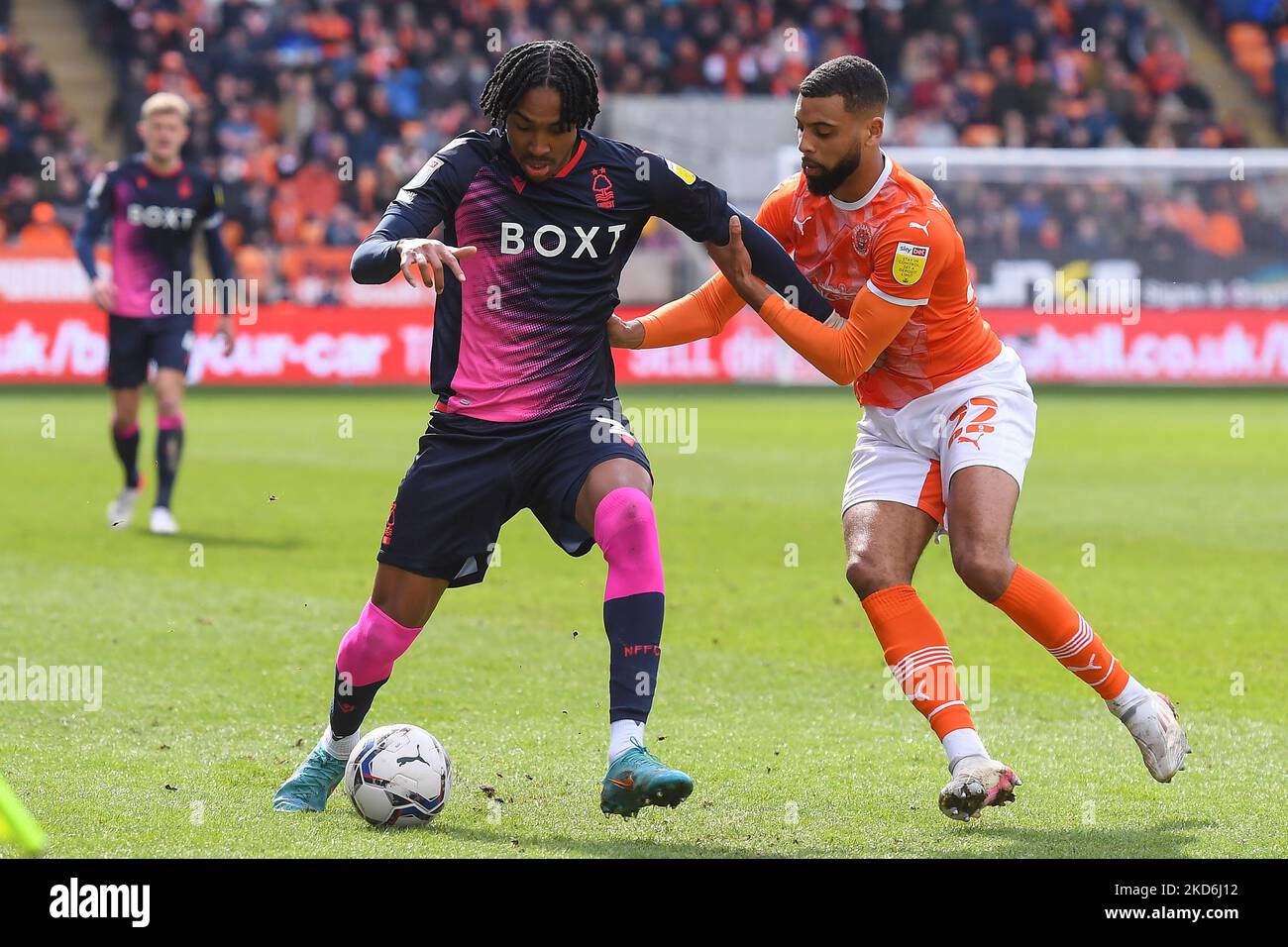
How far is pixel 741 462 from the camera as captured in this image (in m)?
14.6

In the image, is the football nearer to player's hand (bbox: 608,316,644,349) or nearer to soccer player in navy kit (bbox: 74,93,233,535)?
player's hand (bbox: 608,316,644,349)

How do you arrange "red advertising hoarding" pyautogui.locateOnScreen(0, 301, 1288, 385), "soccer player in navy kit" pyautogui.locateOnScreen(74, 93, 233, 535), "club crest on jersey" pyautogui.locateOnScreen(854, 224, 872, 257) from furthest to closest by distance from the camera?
"red advertising hoarding" pyautogui.locateOnScreen(0, 301, 1288, 385), "soccer player in navy kit" pyautogui.locateOnScreen(74, 93, 233, 535), "club crest on jersey" pyautogui.locateOnScreen(854, 224, 872, 257)

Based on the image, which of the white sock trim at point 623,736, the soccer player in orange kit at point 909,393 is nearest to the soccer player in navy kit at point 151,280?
the soccer player in orange kit at point 909,393

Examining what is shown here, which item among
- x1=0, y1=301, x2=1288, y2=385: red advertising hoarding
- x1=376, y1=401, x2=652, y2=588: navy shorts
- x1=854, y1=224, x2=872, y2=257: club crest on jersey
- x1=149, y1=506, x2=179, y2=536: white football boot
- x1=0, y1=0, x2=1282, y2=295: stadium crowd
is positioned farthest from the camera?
x1=0, y1=0, x2=1282, y2=295: stadium crowd

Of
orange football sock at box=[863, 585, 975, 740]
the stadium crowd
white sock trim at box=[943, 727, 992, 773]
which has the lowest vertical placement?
white sock trim at box=[943, 727, 992, 773]

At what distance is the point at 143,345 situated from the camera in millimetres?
10938

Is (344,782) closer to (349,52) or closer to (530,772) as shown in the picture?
(530,772)

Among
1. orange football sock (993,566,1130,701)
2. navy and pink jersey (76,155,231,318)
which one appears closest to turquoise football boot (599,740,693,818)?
orange football sock (993,566,1130,701)

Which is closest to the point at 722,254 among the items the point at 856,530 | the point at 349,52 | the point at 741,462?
the point at 856,530

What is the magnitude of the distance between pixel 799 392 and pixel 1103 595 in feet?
43.6

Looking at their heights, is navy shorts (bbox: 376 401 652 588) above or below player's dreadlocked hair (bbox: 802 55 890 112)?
below

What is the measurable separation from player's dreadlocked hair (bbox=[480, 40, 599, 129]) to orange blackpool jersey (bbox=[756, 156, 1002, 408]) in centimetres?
82

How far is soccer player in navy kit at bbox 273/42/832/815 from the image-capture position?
4699mm

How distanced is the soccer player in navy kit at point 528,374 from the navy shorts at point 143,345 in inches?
244
